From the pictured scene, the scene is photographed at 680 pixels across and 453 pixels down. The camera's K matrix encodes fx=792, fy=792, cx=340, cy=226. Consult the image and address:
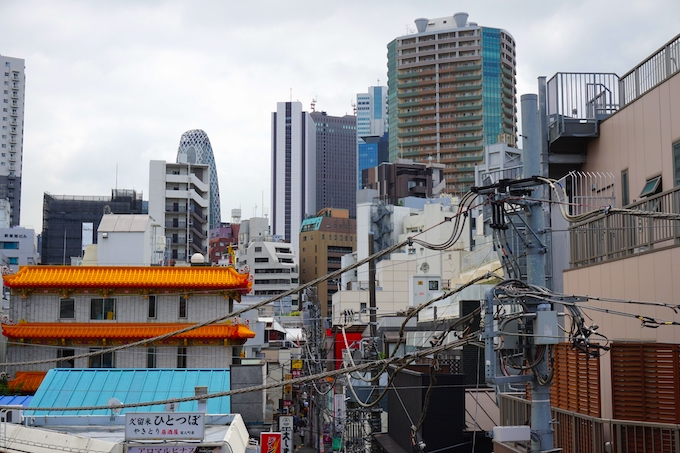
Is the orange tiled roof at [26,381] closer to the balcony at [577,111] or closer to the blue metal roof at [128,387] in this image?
the blue metal roof at [128,387]

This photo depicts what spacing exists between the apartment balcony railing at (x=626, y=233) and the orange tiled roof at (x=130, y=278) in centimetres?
3033

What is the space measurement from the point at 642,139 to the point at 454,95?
471ft

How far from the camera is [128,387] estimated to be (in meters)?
34.7

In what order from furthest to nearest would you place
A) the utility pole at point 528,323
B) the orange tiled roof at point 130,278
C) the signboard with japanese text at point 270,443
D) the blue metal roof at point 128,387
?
1. the orange tiled roof at point 130,278
2. the blue metal roof at point 128,387
3. the signboard with japanese text at point 270,443
4. the utility pole at point 528,323

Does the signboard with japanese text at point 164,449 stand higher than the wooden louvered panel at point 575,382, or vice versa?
the wooden louvered panel at point 575,382

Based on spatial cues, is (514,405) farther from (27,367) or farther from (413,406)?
(27,367)

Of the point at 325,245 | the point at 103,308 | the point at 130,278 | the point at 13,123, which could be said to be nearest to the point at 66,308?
the point at 103,308

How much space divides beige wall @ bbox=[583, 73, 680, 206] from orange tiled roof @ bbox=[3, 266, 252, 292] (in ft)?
94.8

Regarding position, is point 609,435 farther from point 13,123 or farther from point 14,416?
point 13,123

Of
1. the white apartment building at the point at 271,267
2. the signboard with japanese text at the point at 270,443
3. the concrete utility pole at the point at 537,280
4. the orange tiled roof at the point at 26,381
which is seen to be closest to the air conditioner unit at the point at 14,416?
the signboard with japanese text at the point at 270,443

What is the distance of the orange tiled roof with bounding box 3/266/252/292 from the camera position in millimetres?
47875

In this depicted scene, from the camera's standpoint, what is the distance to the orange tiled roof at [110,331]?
4719 cm

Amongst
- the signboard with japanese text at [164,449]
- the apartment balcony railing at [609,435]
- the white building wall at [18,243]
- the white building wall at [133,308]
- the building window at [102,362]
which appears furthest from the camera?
the white building wall at [18,243]

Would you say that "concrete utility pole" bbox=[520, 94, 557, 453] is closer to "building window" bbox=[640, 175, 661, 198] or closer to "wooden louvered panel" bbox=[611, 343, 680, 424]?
"wooden louvered panel" bbox=[611, 343, 680, 424]
